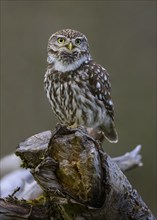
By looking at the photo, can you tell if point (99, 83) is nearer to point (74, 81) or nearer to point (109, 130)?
point (74, 81)

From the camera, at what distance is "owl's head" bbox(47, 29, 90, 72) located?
4.85 m

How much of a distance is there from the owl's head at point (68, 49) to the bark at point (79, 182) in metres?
1.67

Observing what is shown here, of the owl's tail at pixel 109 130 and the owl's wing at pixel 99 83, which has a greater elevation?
the owl's wing at pixel 99 83

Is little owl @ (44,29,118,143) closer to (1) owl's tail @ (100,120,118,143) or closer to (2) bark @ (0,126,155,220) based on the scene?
(1) owl's tail @ (100,120,118,143)

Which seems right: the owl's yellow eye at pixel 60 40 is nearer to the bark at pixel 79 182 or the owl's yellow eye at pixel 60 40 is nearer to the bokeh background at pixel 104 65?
the bark at pixel 79 182

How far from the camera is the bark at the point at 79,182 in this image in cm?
318

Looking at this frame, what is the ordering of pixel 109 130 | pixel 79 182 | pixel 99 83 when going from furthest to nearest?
1. pixel 109 130
2. pixel 99 83
3. pixel 79 182

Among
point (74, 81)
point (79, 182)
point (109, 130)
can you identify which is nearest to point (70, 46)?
point (74, 81)

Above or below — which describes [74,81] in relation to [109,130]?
above

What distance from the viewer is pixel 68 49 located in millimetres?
4891

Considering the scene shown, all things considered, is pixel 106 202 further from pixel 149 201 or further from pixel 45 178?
pixel 149 201

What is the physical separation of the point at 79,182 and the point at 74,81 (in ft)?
5.75

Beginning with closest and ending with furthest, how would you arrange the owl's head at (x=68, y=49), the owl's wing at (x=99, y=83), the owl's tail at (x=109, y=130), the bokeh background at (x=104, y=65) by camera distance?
the owl's head at (x=68, y=49), the owl's wing at (x=99, y=83), the owl's tail at (x=109, y=130), the bokeh background at (x=104, y=65)

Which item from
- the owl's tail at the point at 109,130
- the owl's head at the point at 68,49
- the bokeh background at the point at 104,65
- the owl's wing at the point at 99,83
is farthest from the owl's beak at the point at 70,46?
the bokeh background at the point at 104,65
